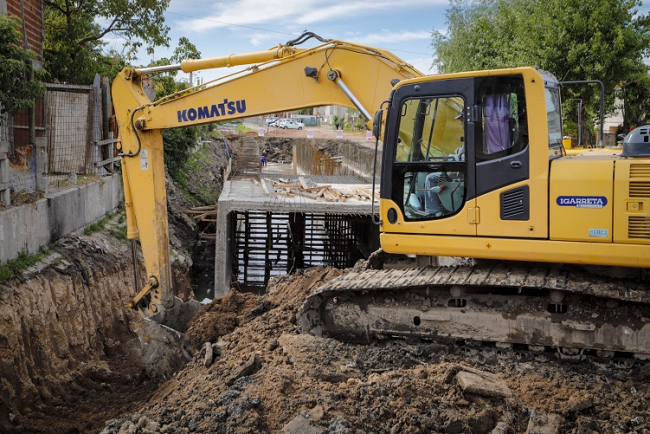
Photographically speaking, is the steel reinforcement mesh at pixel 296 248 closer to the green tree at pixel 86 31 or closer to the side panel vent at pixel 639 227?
the green tree at pixel 86 31

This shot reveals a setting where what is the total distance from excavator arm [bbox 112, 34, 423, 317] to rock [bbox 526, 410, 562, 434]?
144 inches

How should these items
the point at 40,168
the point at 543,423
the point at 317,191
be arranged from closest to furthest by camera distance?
the point at 543,423 < the point at 40,168 < the point at 317,191

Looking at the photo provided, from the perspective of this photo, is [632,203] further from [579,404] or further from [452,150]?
[579,404]

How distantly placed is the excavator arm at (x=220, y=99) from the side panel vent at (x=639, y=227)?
108 inches

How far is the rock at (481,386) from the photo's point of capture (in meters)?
6.01

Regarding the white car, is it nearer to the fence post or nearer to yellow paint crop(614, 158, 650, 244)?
the fence post

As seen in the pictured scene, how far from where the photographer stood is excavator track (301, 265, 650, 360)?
6.77 m

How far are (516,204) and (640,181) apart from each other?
113 centimetres

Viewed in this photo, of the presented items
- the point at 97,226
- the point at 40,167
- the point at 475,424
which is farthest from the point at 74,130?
the point at 475,424

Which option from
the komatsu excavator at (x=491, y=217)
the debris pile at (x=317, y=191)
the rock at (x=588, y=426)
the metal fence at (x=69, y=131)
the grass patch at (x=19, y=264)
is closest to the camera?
the rock at (x=588, y=426)

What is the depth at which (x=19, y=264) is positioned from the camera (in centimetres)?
1012

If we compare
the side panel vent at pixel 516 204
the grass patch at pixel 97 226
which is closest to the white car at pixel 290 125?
the grass patch at pixel 97 226

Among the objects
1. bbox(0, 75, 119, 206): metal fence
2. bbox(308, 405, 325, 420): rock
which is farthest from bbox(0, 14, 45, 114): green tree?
bbox(308, 405, 325, 420): rock

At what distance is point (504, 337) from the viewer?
23.4 feet
